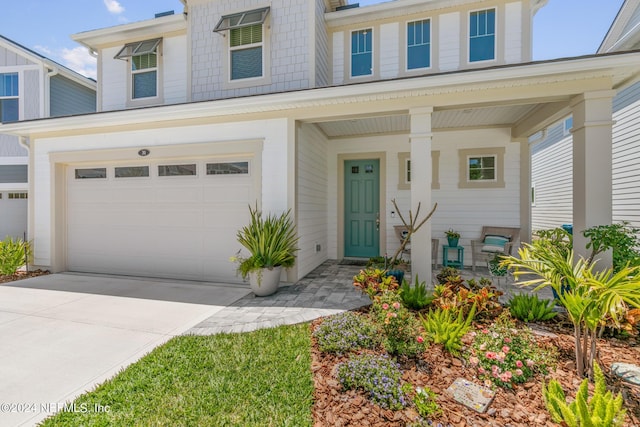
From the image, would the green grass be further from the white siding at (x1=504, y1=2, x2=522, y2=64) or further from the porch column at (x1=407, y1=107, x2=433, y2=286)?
the white siding at (x1=504, y1=2, x2=522, y2=64)

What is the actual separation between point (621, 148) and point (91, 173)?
11.6 metres

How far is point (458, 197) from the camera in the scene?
6.70 meters

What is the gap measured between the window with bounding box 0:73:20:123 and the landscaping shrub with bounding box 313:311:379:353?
11.9 m

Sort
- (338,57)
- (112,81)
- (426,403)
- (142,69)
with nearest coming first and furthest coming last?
(426,403)
(338,57)
(142,69)
(112,81)

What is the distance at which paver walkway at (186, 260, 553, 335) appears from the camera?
3504 millimetres

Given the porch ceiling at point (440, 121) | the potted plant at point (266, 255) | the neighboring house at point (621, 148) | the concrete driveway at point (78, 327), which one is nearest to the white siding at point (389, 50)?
the porch ceiling at point (440, 121)

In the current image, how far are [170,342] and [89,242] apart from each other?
187 inches

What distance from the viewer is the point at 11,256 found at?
230 inches

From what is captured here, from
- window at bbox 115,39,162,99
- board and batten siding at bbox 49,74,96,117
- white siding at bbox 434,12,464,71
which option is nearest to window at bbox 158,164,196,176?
window at bbox 115,39,162,99

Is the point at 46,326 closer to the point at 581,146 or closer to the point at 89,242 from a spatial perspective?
Result: the point at 89,242

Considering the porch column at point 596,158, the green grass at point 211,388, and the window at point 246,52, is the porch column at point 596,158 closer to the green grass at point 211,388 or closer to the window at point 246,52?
the green grass at point 211,388


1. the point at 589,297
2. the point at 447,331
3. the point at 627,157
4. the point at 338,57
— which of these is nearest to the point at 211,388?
the point at 447,331

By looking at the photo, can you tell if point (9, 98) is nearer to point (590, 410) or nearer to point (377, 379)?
point (377, 379)

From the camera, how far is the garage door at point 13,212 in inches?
362
